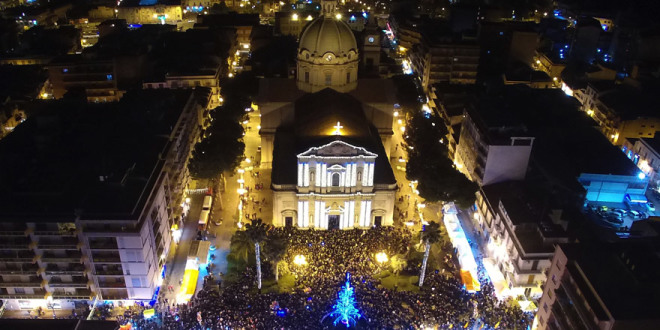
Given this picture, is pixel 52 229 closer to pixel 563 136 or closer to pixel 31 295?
pixel 31 295

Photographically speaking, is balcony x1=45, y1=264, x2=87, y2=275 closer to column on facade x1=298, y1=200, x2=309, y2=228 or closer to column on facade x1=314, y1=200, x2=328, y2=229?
column on facade x1=298, y1=200, x2=309, y2=228

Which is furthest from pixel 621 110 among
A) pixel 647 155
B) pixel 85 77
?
pixel 85 77

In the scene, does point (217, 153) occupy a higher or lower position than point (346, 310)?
higher

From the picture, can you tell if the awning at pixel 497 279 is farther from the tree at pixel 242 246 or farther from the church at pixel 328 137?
the tree at pixel 242 246

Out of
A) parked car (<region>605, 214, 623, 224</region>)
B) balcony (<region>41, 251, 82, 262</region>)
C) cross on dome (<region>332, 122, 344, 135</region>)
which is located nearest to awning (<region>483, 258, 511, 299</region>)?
parked car (<region>605, 214, 623, 224</region>)

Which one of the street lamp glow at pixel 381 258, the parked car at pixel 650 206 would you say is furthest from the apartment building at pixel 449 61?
the street lamp glow at pixel 381 258

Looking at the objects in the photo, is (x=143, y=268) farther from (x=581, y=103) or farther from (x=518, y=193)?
(x=581, y=103)

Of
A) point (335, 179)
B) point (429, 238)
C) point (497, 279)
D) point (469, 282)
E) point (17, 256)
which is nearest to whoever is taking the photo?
point (17, 256)

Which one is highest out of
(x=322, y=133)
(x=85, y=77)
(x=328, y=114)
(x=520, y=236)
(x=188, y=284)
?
(x=328, y=114)
